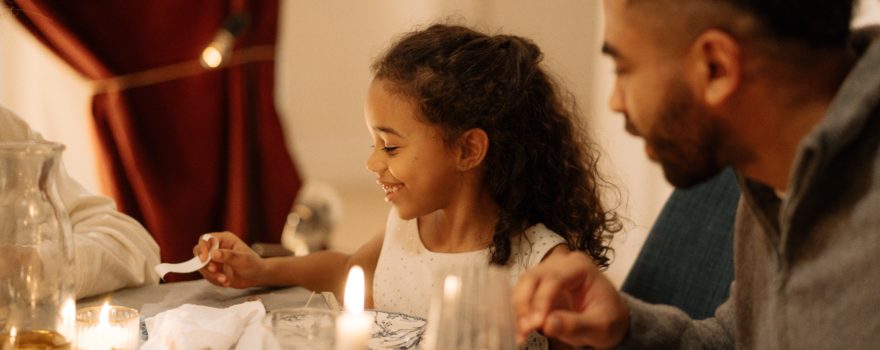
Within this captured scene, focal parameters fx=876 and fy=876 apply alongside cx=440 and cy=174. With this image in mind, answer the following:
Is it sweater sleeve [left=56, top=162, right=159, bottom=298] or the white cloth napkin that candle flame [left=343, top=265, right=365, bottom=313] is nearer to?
the white cloth napkin

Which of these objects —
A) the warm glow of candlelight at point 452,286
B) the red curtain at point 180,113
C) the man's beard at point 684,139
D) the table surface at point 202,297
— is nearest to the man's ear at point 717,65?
the man's beard at point 684,139

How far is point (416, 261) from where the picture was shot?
165 centimetres

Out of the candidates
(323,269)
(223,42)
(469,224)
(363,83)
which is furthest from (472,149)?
(363,83)

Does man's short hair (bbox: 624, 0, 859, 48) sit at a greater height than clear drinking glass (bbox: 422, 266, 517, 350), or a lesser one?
greater

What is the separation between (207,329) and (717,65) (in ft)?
2.11

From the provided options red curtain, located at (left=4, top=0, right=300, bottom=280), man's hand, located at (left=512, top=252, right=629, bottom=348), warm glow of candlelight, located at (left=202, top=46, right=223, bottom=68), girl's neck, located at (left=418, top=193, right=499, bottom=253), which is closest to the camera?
man's hand, located at (left=512, top=252, right=629, bottom=348)

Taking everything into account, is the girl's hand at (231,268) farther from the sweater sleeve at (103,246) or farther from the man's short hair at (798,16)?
the man's short hair at (798,16)

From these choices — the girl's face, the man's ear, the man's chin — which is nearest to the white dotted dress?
the girl's face

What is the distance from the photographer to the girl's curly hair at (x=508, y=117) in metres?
1.53

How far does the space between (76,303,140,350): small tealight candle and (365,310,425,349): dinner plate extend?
302mm

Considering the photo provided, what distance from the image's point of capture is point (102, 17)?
2.48m

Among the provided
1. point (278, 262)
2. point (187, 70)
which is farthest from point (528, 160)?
point (187, 70)

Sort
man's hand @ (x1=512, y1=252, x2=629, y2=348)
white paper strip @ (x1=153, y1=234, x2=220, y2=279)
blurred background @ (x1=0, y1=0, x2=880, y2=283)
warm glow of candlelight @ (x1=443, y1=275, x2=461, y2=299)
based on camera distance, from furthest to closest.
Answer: blurred background @ (x1=0, y1=0, x2=880, y2=283) → white paper strip @ (x1=153, y1=234, x2=220, y2=279) → man's hand @ (x1=512, y1=252, x2=629, y2=348) → warm glow of candlelight @ (x1=443, y1=275, x2=461, y2=299)

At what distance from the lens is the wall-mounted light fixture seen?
8.68 ft
